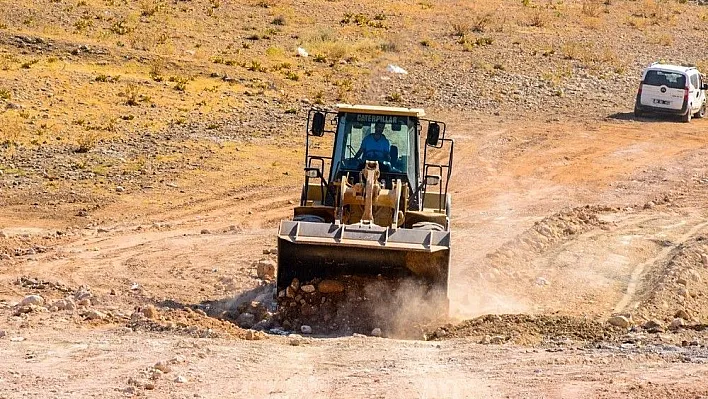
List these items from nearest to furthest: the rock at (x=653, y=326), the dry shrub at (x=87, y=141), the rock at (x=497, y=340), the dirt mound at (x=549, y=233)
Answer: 1. the rock at (x=497, y=340)
2. the rock at (x=653, y=326)
3. the dirt mound at (x=549, y=233)
4. the dry shrub at (x=87, y=141)

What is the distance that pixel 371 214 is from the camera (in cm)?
1411

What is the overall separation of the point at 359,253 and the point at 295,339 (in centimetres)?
131

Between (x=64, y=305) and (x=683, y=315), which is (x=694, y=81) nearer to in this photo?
(x=683, y=315)

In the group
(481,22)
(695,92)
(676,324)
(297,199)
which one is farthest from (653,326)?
(481,22)

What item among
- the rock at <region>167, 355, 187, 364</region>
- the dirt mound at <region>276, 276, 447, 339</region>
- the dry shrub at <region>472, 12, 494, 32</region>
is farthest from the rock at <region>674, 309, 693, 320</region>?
the dry shrub at <region>472, 12, 494, 32</region>

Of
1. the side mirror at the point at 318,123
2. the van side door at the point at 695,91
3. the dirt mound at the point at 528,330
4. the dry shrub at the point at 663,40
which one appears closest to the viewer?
the dirt mound at the point at 528,330

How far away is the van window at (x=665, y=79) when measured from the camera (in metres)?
34.0

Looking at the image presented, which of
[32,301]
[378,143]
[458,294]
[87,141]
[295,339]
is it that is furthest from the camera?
[87,141]

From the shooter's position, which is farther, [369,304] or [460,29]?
[460,29]

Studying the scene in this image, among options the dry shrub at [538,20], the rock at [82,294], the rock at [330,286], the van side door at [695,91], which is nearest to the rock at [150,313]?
the rock at [82,294]

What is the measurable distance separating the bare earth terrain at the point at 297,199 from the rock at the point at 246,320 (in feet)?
0.09

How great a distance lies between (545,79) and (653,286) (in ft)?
74.0

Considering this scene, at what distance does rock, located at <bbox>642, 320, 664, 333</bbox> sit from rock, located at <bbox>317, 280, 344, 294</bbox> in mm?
3489

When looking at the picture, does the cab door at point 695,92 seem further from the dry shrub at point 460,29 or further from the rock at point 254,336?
the rock at point 254,336
